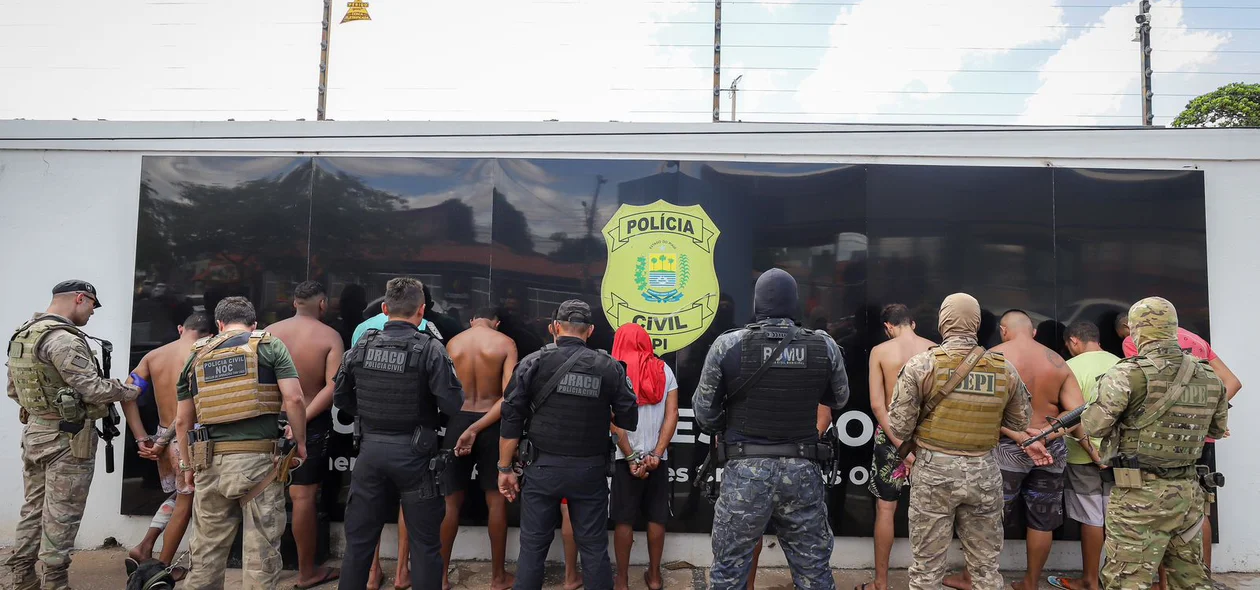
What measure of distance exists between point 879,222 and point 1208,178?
246 cm

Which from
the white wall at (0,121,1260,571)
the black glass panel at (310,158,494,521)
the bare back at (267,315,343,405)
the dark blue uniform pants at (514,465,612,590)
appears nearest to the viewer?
the dark blue uniform pants at (514,465,612,590)

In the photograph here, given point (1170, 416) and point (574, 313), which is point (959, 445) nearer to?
point (1170, 416)

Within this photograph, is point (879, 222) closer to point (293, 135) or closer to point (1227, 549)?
point (1227, 549)

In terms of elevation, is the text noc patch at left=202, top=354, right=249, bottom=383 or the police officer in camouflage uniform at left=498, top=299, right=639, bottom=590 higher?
the text noc patch at left=202, top=354, right=249, bottom=383

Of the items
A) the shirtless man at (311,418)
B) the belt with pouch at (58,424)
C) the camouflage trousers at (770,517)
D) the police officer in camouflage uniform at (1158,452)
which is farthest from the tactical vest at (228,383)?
the police officer in camouflage uniform at (1158,452)

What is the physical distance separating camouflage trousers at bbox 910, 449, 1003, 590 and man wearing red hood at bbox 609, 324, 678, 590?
1475 millimetres

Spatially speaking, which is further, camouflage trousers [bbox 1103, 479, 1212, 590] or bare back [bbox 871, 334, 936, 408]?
bare back [bbox 871, 334, 936, 408]

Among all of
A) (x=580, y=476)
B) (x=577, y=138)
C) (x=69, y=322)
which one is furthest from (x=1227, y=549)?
(x=69, y=322)

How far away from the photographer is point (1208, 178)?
14.5ft

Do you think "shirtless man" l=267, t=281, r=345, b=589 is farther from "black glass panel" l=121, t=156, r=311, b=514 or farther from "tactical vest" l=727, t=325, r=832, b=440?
"tactical vest" l=727, t=325, r=832, b=440

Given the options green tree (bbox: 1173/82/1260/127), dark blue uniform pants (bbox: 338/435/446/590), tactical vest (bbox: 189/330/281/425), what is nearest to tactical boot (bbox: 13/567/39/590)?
tactical vest (bbox: 189/330/281/425)

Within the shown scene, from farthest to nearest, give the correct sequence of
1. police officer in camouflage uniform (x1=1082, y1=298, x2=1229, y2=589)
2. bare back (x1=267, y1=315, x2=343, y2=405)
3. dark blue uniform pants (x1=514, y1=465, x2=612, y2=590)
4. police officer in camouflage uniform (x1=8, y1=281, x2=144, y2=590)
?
bare back (x1=267, y1=315, x2=343, y2=405) < police officer in camouflage uniform (x1=8, y1=281, x2=144, y2=590) < dark blue uniform pants (x1=514, y1=465, x2=612, y2=590) < police officer in camouflage uniform (x1=1082, y1=298, x2=1229, y2=589)

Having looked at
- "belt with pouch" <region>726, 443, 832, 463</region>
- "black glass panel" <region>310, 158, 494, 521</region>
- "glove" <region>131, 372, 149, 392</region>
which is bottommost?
"belt with pouch" <region>726, 443, 832, 463</region>

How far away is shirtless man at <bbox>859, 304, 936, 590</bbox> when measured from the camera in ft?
12.9
